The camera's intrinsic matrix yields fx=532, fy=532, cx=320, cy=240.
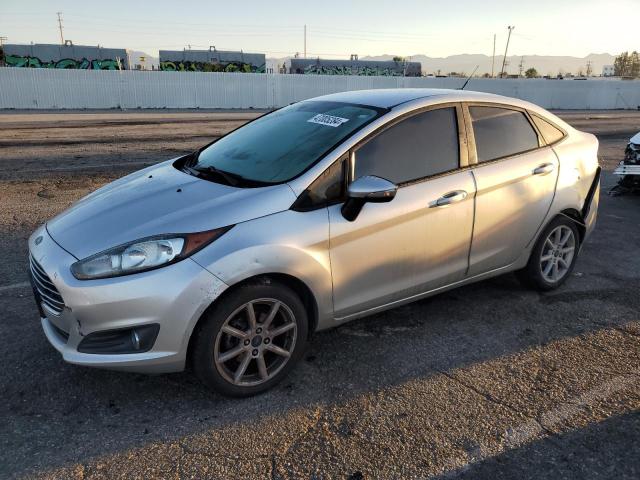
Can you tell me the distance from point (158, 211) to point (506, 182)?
8.15 feet

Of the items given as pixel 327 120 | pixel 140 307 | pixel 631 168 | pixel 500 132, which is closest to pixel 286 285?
pixel 140 307

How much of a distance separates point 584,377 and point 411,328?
116 cm

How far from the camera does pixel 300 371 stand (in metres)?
3.33

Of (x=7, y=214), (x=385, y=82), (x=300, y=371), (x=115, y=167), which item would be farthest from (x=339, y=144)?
(x=385, y=82)

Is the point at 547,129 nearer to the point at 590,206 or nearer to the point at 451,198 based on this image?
the point at 590,206

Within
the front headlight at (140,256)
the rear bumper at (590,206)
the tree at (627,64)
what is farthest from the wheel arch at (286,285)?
the tree at (627,64)

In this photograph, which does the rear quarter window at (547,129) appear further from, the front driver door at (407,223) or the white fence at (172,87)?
the white fence at (172,87)

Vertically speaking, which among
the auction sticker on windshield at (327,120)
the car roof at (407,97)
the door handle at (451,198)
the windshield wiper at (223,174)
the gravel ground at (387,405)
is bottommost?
the gravel ground at (387,405)

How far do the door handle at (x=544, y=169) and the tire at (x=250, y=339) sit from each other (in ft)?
7.46

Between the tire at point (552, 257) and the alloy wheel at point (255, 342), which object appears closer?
the alloy wheel at point (255, 342)

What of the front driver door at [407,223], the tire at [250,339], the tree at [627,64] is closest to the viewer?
the tire at [250,339]

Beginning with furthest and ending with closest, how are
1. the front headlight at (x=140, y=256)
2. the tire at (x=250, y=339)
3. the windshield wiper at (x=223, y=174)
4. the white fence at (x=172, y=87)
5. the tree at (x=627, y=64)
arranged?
the tree at (x=627, y=64)
the white fence at (x=172, y=87)
the windshield wiper at (x=223, y=174)
the tire at (x=250, y=339)
the front headlight at (x=140, y=256)

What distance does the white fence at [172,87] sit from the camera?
26.2m

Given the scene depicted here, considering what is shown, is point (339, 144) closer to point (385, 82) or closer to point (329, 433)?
point (329, 433)
